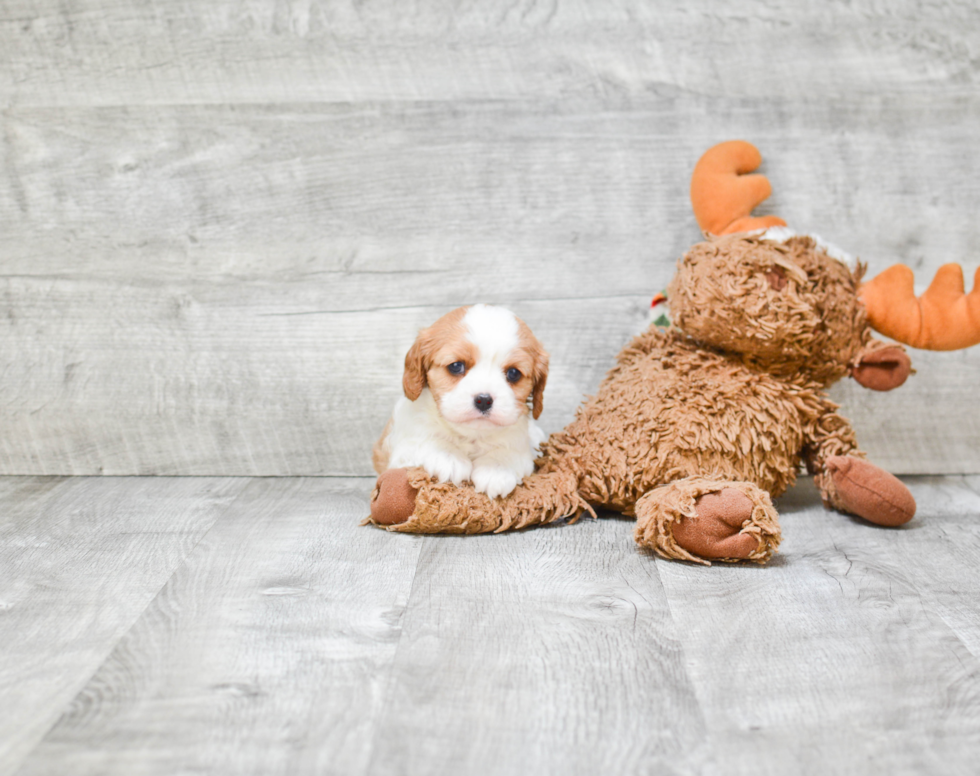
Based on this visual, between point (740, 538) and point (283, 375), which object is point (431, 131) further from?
point (740, 538)

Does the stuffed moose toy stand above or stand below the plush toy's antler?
below

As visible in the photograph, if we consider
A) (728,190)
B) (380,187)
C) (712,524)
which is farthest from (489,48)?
(712,524)

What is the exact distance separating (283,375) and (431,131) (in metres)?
0.48

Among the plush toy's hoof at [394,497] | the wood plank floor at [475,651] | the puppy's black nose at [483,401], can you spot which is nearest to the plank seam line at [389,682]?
the wood plank floor at [475,651]

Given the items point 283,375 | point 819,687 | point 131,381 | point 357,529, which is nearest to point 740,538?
point 819,687

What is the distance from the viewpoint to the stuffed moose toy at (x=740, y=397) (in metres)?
1.16

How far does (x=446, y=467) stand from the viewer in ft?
3.81

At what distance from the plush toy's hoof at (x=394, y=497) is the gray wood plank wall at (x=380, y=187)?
1.15ft

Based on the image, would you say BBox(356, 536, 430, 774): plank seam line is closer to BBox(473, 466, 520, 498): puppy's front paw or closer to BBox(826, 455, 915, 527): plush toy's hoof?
BBox(473, 466, 520, 498): puppy's front paw

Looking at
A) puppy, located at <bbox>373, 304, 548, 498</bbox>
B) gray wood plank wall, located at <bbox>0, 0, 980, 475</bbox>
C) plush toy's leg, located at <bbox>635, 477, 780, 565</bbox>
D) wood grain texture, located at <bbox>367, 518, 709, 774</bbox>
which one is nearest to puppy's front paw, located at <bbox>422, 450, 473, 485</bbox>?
puppy, located at <bbox>373, 304, 548, 498</bbox>

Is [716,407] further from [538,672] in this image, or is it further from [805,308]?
[538,672]

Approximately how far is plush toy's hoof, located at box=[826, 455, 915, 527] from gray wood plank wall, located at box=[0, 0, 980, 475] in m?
0.29

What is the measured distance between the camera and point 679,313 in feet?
3.98

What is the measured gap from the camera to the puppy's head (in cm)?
109
